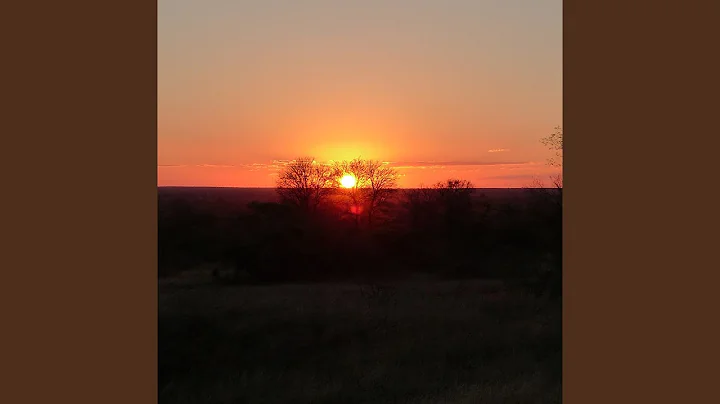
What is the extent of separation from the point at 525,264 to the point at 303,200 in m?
19.7

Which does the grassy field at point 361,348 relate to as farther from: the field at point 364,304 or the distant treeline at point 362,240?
the distant treeline at point 362,240

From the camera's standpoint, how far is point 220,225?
47750 millimetres

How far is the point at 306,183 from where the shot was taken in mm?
56031

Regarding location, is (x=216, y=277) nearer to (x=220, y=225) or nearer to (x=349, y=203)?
(x=220, y=225)

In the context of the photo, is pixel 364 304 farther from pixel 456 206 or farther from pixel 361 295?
pixel 456 206

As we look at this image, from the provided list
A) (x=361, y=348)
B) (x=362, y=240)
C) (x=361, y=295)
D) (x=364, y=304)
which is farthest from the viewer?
(x=362, y=240)

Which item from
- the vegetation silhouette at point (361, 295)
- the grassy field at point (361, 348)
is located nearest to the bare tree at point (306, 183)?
the vegetation silhouette at point (361, 295)

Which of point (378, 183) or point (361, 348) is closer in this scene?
point (361, 348)

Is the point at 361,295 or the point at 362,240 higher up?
the point at 362,240

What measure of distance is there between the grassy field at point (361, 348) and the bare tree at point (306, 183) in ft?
70.3

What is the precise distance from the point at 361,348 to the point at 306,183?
3611 cm

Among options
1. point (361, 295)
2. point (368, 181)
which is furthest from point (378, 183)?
point (361, 295)

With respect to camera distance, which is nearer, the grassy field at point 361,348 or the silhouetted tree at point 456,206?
the grassy field at point 361,348

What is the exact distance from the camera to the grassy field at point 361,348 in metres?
15.6
